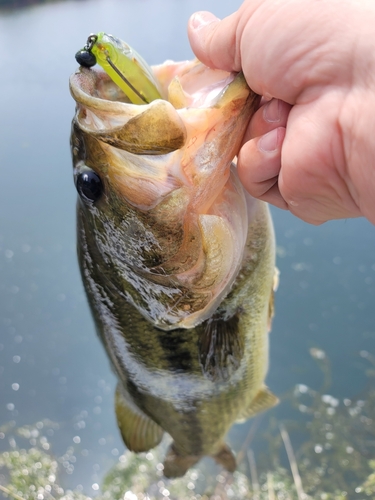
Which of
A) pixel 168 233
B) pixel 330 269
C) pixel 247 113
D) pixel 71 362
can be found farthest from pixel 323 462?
pixel 247 113

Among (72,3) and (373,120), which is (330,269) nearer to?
(373,120)

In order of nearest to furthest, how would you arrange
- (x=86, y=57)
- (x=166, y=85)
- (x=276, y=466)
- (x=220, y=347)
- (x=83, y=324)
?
(x=86, y=57), (x=166, y=85), (x=220, y=347), (x=276, y=466), (x=83, y=324)

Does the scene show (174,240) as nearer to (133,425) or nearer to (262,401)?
(133,425)

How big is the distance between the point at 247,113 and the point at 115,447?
197cm

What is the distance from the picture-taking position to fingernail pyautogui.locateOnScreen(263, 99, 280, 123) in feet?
2.02

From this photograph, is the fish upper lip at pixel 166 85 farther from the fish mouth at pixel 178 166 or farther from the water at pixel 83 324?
Result: the water at pixel 83 324

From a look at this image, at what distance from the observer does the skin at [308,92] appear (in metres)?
0.49

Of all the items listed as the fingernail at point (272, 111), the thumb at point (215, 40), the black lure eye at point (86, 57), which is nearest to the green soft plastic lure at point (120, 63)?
the black lure eye at point (86, 57)

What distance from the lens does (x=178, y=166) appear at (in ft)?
2.12

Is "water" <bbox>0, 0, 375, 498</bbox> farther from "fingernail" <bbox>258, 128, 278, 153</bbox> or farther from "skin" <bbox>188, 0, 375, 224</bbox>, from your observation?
"fingernail" <bbox>258, 128, 278, 153</bbox>

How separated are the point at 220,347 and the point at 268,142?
57 centimetres

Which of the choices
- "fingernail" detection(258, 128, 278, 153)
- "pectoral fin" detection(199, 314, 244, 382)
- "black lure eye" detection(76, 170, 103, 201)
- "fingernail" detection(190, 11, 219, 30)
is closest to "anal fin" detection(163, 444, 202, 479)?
"pectoral fin" detection(199, 314, 244, 382)

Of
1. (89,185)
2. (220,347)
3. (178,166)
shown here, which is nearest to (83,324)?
(220,347)

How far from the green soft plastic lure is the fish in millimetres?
33
